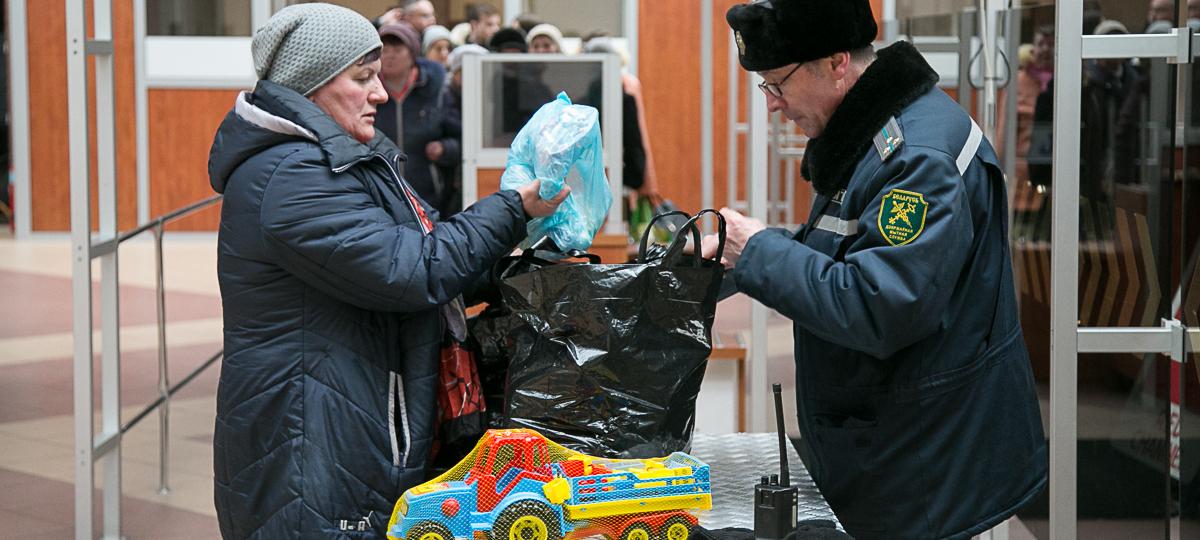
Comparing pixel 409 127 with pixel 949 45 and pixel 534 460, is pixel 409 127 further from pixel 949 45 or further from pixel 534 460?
pixel 534 460

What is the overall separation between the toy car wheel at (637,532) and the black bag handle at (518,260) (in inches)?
18.4

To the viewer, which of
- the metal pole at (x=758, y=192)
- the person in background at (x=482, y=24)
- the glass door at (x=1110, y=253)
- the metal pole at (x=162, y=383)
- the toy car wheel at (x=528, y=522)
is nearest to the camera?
the toy car wheel at (x=528, y=522)

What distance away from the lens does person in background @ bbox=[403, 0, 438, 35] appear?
6.89 m

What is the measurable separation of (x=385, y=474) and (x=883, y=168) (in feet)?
2.87

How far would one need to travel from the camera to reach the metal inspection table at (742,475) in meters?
2.05

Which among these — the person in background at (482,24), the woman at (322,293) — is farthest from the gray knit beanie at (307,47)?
the person in background at (482,24)

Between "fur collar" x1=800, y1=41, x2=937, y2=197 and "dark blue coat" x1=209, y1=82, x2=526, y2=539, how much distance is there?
0.49m

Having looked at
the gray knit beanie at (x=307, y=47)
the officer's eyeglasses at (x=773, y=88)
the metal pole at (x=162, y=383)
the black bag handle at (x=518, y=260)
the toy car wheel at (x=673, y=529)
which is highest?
the gray knit beanie at (x=307, y=47)

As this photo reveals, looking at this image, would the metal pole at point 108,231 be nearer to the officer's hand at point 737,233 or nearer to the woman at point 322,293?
the woman at point 322,293

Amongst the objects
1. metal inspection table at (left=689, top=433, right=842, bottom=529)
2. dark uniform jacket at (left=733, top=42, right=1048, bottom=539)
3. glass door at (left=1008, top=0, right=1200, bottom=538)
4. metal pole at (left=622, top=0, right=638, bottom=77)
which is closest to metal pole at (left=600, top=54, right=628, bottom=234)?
glass door at (left=1008, top=0, right=1200, bottom=538)

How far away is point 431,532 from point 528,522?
0.43 feet

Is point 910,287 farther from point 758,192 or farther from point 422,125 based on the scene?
point 422,125

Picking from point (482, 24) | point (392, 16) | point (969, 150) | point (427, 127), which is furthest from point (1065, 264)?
point (482, 24)

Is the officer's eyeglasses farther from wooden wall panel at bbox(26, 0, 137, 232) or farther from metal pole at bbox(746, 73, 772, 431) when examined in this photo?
wooden wall panel at bbox(26, 0, 137, 232)
